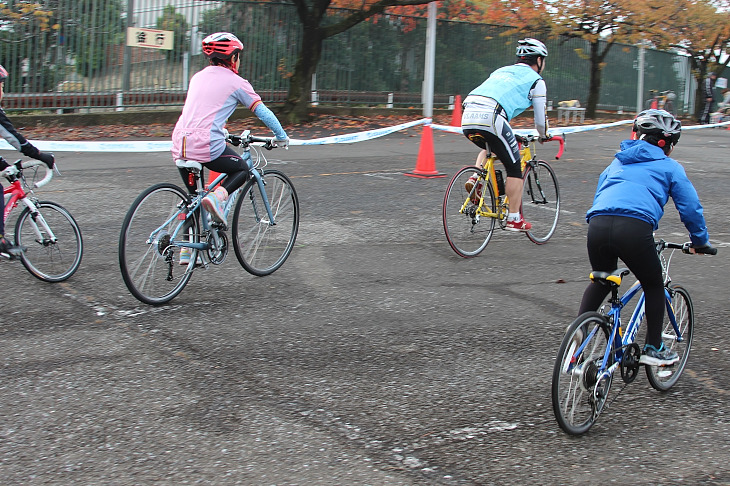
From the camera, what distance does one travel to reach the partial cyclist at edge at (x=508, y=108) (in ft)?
25.1

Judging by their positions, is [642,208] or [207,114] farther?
[207,114]

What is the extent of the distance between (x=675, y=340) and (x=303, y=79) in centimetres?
1624

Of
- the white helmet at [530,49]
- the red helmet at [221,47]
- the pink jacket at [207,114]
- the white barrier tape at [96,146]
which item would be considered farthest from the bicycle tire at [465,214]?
the white barrier tape at [96,146]

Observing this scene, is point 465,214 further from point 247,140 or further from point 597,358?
point 597,358

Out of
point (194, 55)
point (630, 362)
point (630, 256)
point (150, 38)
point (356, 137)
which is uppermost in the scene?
point (150, 38)

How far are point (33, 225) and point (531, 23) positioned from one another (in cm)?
2238

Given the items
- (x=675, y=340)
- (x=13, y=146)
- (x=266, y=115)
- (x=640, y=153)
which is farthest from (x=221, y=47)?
(x=675, y=340)

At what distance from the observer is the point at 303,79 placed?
2000 centimetres

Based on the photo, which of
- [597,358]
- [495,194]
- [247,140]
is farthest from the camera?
[495,194]

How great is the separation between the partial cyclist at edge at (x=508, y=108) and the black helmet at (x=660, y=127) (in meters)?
Answer: 3.33

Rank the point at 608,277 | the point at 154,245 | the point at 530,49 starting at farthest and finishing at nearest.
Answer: the point at 530,49 → the point at 154,245 → the point at 608,277

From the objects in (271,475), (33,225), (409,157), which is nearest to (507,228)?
(33,225)

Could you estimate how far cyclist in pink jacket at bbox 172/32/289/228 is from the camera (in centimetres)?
612

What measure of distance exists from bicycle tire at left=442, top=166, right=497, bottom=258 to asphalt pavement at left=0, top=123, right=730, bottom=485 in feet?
0.66
